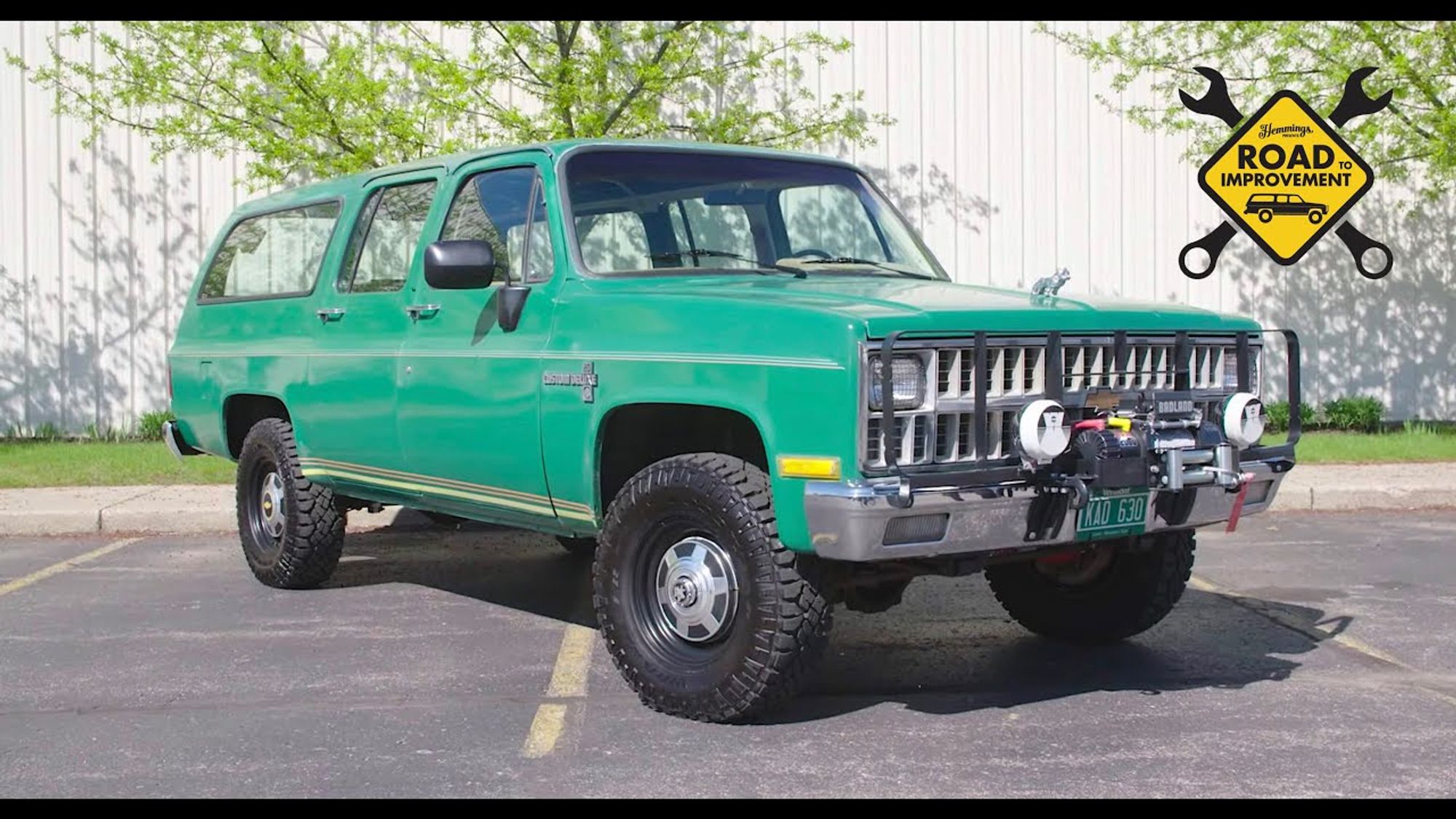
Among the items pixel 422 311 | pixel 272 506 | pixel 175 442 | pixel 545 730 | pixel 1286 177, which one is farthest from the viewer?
pixel 1286 177

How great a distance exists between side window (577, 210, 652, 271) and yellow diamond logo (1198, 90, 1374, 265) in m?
10.5

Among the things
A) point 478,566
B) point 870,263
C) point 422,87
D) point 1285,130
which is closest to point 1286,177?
point 1285,130

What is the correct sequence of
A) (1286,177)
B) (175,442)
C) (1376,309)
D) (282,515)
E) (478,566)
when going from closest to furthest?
(282,515) → (175,442) → (478,566) → (1286,177) → (1376,309)

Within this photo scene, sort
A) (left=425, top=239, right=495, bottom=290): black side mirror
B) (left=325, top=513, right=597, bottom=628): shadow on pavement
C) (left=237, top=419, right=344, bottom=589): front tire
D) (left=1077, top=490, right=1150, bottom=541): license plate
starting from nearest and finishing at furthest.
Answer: (left=1077, top=490, right=1150, bottom=541): license plate
(left=425, top=239, right=495, bottom=290): black side mirror
(left=237, top=419, right=344, bottom=589): front tire
(left=325, top=513, right=597, bottom=628): shadow on pavement

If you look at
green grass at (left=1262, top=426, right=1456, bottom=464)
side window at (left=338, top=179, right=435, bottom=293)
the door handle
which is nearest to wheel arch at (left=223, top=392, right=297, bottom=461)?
side window at (left=338, top=179, right=435, bottom=293)

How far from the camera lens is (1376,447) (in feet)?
44.9

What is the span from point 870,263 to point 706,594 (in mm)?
1854

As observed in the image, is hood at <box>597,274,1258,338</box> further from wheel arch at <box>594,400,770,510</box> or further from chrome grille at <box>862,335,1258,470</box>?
wheel arch at <box>594,400,770,510</box>

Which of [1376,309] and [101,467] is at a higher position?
[1376,309]

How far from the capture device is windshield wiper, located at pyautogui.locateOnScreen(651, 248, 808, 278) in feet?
20.2

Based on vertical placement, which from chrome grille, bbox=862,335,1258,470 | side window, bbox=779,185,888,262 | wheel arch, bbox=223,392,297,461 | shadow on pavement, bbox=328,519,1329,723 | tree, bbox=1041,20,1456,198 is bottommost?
shadow on pavement, bbox=328,519,1329,723

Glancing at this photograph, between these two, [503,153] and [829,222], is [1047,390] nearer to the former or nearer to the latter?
[829,222]

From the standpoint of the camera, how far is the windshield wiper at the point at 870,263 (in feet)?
21.0

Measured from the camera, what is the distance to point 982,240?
1605cm
